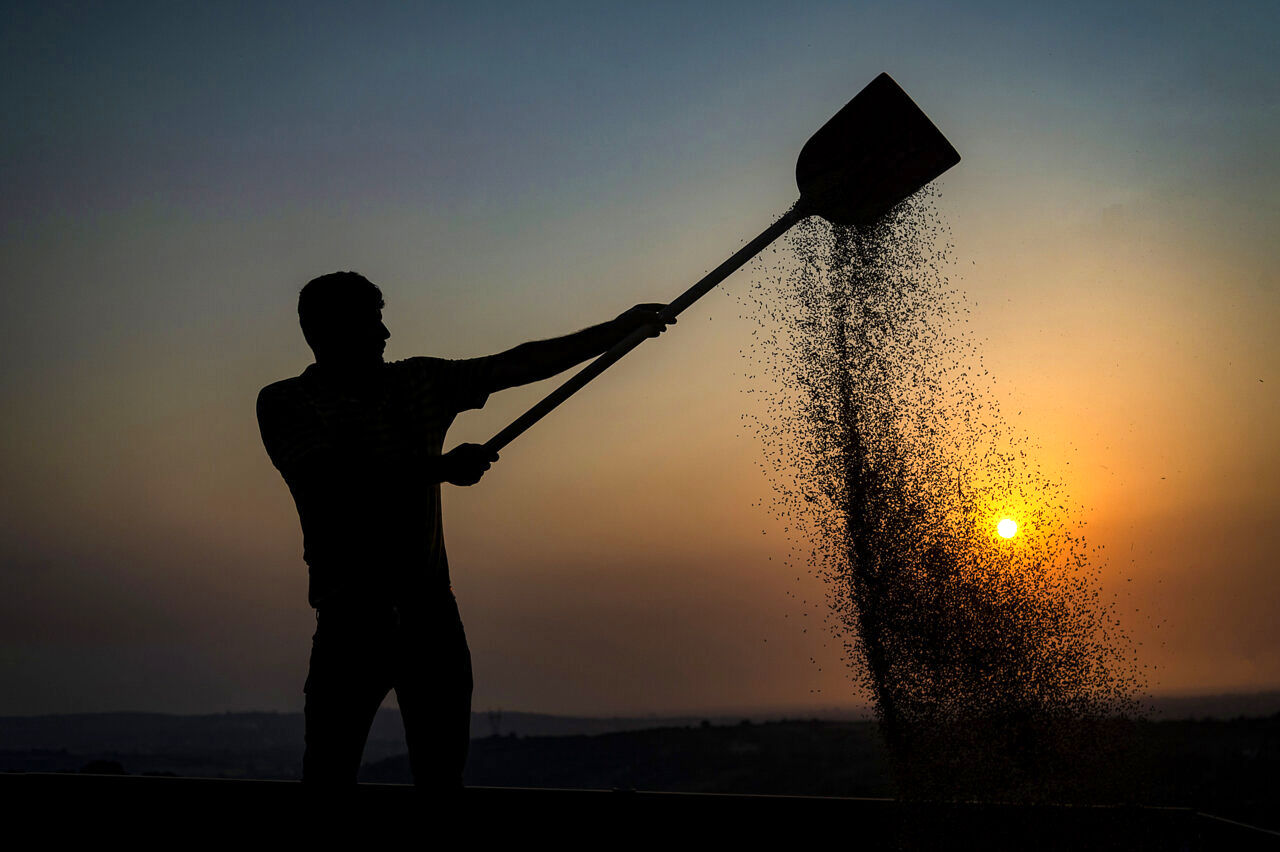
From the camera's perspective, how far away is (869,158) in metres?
3.56

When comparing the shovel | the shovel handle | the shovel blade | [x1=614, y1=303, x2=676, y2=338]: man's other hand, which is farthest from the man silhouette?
the shovel blade

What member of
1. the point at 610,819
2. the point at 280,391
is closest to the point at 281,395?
the point at 280,391

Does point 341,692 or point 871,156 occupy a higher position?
point 871,156

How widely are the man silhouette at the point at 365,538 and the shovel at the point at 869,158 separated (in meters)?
1.68

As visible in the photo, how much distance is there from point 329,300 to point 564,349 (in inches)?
25.7

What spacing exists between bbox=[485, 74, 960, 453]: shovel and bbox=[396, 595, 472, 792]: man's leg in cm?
190

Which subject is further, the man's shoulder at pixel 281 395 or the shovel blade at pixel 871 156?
the shovel blade at pixel 871 156

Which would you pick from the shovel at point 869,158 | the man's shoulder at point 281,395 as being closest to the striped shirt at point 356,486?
the man's shoulder at point 281,395

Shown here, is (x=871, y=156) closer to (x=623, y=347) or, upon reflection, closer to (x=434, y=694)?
(x=623, y=347)

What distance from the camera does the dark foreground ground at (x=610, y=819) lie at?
10.1 feet

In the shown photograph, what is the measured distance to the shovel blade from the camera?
11.5ft

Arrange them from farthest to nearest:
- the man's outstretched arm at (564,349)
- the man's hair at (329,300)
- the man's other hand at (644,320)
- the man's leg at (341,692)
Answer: the man's other hand at (644,320) < the man's outstretched arm at (564,349) < the man's hair at (329,300) < the man's leg at (341,692)

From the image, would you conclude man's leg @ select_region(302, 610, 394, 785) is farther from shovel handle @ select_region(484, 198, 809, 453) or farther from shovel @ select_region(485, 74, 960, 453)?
shovel @ select_region(485, 74, 960, 453)

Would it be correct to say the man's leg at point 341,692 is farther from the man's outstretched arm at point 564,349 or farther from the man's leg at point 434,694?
the man's outstretched arm at point 564,349
